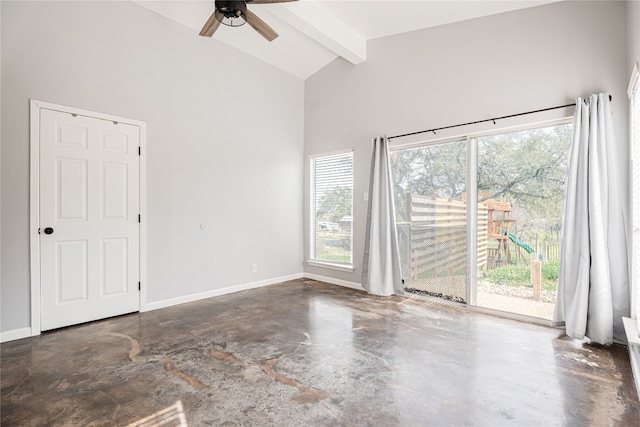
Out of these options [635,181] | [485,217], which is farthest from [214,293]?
[635,181]

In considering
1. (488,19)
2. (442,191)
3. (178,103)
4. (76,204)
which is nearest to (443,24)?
(488,19)

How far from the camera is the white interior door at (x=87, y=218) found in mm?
3324

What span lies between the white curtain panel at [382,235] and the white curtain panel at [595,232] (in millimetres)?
2058

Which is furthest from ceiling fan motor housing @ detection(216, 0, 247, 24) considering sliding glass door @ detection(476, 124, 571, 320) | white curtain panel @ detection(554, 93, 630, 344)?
white curtain panel @ detection(554, 93, 630, 344)

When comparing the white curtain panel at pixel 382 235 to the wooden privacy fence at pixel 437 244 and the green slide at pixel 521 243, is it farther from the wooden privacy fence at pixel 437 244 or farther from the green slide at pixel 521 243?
the green slide at pixel 521 243

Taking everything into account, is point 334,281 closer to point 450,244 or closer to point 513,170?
point 450,244

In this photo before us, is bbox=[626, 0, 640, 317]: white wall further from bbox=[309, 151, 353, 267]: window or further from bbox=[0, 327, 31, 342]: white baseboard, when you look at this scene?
bbox=[0, 327, 31, 342]: white baseboard

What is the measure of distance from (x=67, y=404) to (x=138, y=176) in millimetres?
2591

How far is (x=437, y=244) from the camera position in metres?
4.36

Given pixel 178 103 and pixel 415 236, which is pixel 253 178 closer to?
pixel 178 103

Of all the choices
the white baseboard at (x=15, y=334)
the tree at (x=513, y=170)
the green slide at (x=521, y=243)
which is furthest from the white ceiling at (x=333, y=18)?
the white baseboard at (x=15, y=334)

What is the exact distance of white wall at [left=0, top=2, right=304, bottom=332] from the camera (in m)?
3.14

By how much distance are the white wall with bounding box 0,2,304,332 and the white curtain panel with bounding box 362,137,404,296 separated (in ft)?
5.42

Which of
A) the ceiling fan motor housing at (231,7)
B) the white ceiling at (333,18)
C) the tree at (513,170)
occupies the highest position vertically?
the white ceiling at (333,18)
